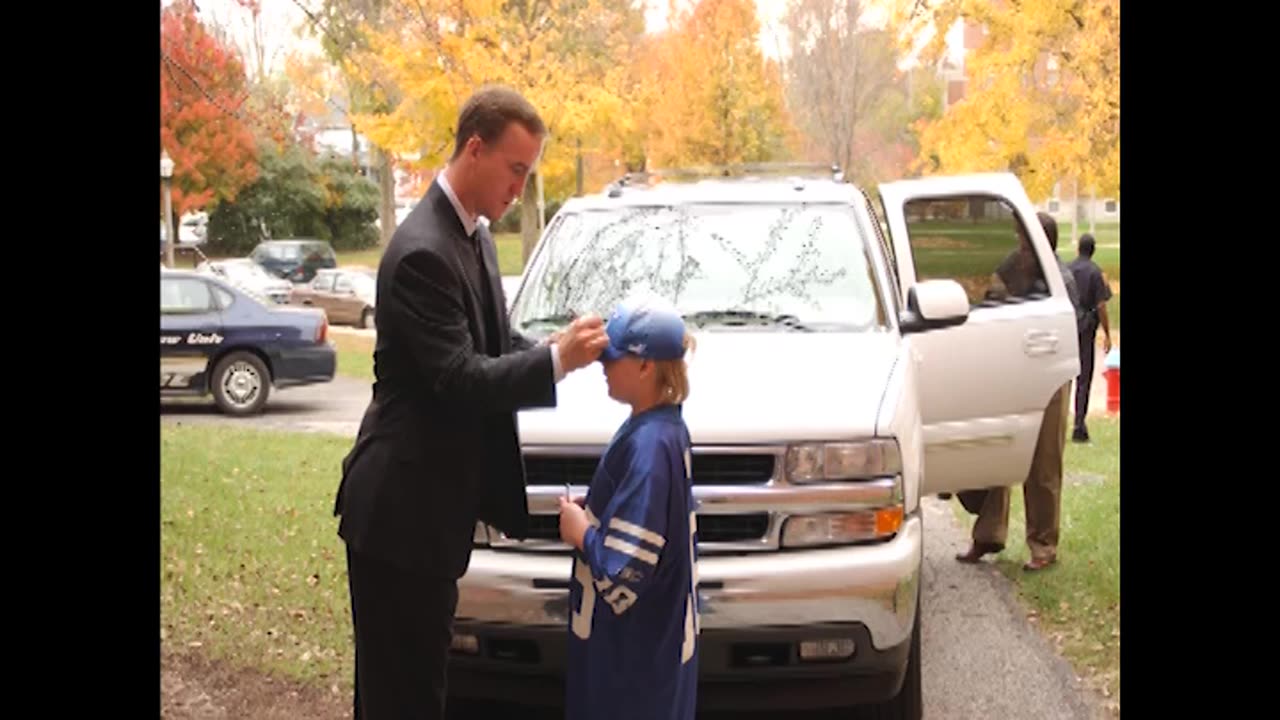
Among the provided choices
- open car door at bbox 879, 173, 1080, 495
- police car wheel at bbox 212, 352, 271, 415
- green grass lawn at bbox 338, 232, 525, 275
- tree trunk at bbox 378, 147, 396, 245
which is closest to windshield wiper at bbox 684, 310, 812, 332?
open car door at bbox 879, 173, 1080, 495

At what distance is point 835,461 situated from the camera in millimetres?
5039

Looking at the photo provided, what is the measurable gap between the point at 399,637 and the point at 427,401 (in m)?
0.60

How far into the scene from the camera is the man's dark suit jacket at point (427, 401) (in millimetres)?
3670

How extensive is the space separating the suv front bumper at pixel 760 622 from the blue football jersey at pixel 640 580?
3.88ft

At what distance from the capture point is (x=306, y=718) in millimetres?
6008

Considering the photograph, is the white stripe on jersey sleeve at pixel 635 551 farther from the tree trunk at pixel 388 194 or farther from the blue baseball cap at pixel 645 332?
the tree trunk at pixel 388 194

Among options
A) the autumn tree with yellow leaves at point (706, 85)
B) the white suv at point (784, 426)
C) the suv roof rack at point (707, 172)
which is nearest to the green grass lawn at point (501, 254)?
the autumn tree with yellow leaves at point (706, 85)

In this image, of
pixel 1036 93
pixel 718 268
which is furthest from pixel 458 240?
pixel 1036 93

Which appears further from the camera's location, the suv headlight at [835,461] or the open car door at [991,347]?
the open car door at [991,347]

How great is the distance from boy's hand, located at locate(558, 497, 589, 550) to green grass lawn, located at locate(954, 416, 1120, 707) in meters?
3.35

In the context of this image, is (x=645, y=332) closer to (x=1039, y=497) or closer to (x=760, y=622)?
(x=760, y=622)
